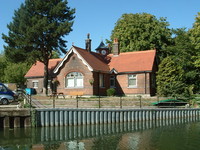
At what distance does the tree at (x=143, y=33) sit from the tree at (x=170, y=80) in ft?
39.0

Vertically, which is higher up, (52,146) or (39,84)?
(39,84)

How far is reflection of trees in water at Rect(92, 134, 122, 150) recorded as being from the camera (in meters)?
15.6

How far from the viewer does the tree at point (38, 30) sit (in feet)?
117

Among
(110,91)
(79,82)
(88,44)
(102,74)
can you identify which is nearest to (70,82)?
(79,82)

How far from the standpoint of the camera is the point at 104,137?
60.1ft

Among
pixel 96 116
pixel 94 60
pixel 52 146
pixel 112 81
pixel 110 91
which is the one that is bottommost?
pixel 52 146

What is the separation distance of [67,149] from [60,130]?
5033 millimetres

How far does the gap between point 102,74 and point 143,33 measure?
13.5 meters

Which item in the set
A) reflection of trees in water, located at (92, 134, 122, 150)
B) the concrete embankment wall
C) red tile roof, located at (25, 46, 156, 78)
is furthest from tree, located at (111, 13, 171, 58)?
reflection of trees in water, located at (92, 134, 122, 150)

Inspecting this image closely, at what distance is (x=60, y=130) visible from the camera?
20.1 m

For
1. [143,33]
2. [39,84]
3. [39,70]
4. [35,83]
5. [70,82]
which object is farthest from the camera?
[143,33]

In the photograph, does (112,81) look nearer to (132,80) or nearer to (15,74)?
(132,80)

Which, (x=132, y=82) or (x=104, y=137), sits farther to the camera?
(x=132, y=82)

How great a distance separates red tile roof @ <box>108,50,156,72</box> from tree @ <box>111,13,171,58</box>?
23.9 feet
